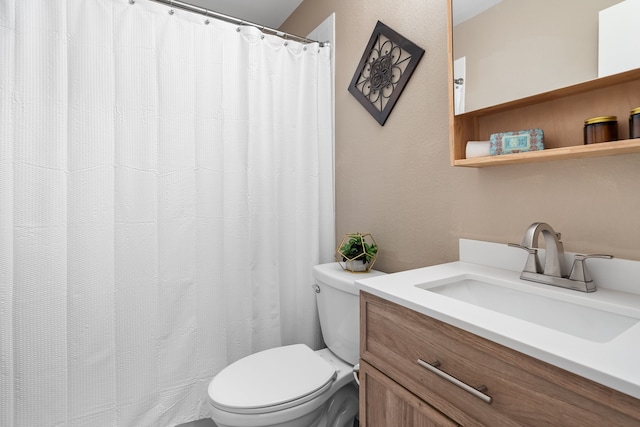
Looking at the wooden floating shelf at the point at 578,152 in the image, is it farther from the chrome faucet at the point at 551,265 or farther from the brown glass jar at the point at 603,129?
the chrome faucet at the point at 551,265

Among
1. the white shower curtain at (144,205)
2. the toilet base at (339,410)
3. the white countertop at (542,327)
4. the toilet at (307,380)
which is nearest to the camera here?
the white countertop at (542,327)

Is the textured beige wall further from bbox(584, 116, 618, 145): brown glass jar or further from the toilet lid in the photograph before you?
the toilet lid

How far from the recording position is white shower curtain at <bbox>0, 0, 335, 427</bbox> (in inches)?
51.4

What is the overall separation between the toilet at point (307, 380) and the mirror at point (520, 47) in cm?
88

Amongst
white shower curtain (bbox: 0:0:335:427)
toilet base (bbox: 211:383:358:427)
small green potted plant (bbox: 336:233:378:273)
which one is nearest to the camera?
white shower curtain (bbox: 0:0:335:427)

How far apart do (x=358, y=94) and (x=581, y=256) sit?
1.24 m

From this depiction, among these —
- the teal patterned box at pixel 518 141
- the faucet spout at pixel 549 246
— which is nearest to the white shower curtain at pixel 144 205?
the teal patterned box at pixel 518 141

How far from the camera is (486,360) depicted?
26.9 inches

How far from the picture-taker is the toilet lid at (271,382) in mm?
1162

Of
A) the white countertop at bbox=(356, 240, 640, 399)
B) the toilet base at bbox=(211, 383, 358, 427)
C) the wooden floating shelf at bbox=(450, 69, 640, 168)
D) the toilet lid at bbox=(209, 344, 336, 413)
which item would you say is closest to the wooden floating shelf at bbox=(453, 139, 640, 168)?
the wooden floating shelf at bbox=(450, 69, 640, 168)

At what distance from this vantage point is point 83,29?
1.38 metres

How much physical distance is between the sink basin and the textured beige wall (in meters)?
0.20

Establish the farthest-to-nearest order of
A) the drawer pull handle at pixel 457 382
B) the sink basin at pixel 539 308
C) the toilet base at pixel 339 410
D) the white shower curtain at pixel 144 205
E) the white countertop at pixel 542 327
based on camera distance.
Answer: the toilet base at pixel 339 410 → the white shower curtain at pixel 144 205 → the sink basin at pixel 539 308 → the drawer pull handle at pixel 457 382 → the white countertop at pixel 542 327

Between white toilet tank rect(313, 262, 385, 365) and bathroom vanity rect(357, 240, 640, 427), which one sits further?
white toilet tank rect(313, 262, 385, 365)
